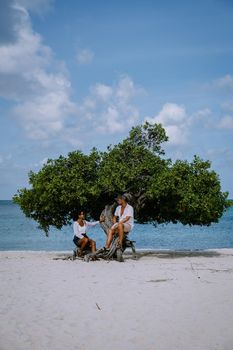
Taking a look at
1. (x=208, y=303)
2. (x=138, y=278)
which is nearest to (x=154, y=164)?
(x=138, y=278)

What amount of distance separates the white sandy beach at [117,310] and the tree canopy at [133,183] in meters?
4.10

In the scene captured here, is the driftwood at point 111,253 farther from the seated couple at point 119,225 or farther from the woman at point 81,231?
the woman at point 81,231

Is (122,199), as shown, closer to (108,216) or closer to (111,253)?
(108,216)

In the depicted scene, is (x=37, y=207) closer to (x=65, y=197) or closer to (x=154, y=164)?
(x=65, y=197)

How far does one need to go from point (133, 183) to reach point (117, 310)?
919 centimetres

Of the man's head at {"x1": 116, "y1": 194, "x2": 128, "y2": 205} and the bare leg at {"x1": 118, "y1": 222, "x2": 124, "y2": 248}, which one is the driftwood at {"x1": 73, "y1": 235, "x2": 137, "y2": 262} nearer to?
the bare leg at {"x1": 118, "y1": 222, "x2": 124, "y2": 248}

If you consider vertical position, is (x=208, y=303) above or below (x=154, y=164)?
below

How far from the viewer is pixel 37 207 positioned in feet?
58.3

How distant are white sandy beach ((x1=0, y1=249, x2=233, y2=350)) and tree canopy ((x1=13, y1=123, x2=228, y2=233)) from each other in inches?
161

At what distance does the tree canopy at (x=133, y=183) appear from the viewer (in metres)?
16.2

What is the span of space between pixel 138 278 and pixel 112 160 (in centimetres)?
651

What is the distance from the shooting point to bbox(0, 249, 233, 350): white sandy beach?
621 centimetres

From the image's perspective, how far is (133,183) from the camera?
16.8 metres

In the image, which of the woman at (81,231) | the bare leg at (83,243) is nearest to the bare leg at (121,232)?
the woman at (81,231)
